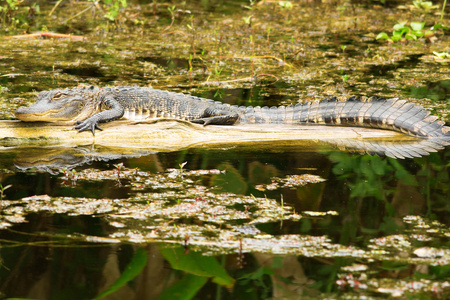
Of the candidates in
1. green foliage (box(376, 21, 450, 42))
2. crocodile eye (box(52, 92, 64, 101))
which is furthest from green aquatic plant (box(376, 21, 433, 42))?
crocodile eye (box(52, 92, 64, 101))

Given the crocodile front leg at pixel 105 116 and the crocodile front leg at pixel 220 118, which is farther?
the crocodile front leg at pixel 220 118

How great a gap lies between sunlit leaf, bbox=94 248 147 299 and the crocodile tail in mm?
2964

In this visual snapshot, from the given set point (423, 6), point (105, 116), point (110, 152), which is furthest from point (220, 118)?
point (423, 6)

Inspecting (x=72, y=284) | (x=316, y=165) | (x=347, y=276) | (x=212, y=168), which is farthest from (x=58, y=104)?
(x=347, y=276)

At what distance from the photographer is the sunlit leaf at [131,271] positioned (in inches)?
117

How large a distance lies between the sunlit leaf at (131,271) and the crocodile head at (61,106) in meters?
2.52

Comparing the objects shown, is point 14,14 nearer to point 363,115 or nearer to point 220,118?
point 220,118

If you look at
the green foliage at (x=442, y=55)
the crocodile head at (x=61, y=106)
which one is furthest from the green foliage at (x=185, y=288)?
the green foliage at (x=442, y=55)

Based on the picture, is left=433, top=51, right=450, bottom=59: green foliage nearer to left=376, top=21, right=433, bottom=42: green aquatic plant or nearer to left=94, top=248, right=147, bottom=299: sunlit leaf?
left=376, top=21, right=433, bottom=42: green aquatic plant

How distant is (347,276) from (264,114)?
313cm

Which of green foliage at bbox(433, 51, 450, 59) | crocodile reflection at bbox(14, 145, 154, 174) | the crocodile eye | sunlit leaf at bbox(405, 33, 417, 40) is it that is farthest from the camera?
sunlit leaf at bbox(405, 33, 417, 40)

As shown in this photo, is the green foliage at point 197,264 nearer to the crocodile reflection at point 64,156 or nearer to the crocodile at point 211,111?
the crocodile reflection at point 64,156

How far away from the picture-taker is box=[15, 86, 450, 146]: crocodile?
5543mm

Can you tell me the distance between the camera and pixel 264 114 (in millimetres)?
6000
